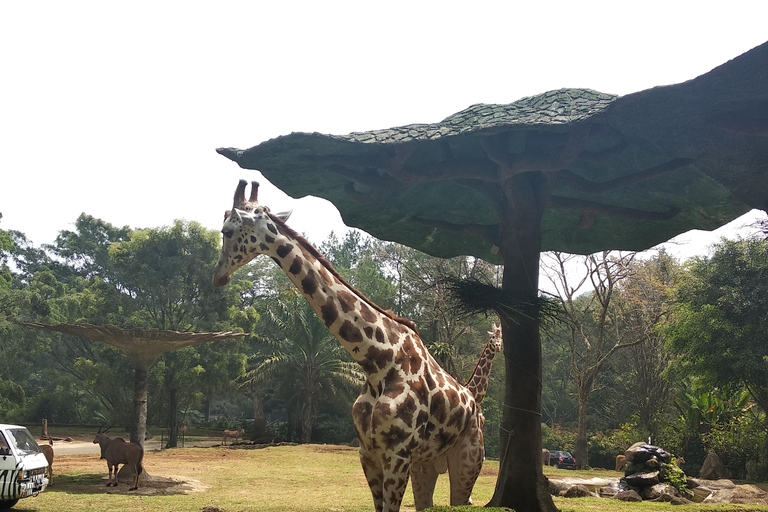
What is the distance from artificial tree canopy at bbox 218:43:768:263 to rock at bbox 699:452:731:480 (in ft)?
50.4

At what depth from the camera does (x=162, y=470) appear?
17594mm

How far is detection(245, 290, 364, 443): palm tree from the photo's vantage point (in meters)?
31.8

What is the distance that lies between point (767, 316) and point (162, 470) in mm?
18934

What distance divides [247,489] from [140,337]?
16.0ft

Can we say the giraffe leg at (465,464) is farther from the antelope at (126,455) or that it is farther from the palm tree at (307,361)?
the palm tree at (307,361)

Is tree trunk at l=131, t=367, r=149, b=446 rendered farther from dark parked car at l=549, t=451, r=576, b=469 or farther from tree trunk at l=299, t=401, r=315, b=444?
dark parked car at l=549, t=451, r=576, b=469

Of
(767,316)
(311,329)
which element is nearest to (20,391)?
(311,329)

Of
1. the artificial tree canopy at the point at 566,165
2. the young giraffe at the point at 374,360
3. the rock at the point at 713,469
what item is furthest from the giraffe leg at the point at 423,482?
the rock at the point at 713,469

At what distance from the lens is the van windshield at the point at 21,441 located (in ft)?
32.3

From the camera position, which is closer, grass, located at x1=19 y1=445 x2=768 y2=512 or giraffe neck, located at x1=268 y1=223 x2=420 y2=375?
giraffe neck, located at x1=268 y1=223 x2=420 y2=375

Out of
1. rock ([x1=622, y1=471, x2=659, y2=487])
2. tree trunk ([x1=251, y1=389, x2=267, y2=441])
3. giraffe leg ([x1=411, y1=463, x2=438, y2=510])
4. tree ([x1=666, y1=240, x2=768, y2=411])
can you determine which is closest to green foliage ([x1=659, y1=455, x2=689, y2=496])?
rock ([x1=622, y1=471, x2=659, y2=487])

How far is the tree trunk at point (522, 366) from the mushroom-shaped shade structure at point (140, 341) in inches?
367

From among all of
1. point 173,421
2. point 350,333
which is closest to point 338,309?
point 350,333

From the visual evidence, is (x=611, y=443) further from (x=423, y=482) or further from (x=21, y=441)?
(x=21, y=441)
